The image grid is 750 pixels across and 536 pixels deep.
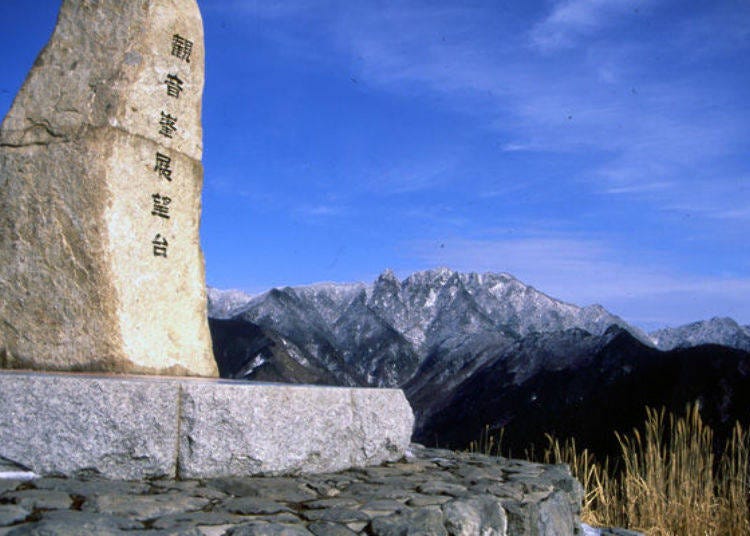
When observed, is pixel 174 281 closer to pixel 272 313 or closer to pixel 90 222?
pixel 90 222

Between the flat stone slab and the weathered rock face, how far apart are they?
1081 mm

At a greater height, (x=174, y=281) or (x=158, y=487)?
(x=174, y=281)

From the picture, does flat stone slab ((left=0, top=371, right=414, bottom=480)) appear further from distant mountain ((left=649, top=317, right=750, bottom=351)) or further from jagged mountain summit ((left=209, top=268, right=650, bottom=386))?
distant mountain ((left=649, top=317, right=750, bottom=351))

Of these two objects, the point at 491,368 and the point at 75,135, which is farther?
the point at 491,368

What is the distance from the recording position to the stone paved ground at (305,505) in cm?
310

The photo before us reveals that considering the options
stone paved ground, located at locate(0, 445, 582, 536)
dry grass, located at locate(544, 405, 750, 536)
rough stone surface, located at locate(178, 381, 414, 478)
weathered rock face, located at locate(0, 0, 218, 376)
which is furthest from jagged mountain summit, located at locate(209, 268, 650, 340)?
stone paved ground, located at locate(0, 445, 582, 536)

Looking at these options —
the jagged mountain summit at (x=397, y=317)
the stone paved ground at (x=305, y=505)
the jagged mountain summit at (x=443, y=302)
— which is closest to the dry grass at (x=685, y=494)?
the stone paved ground at (x=305, y=505)

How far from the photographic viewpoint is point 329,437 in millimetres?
4758

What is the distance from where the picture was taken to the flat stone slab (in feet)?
13.1

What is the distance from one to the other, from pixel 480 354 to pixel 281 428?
13.6 meters

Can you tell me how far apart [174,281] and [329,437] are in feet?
6.99

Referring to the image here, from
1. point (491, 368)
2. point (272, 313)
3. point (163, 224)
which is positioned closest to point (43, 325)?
point (163, 224)

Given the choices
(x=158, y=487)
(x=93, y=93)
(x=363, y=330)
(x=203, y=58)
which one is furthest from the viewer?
(x=363, y=330)

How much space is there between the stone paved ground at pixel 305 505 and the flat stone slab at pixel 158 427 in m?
0.12
